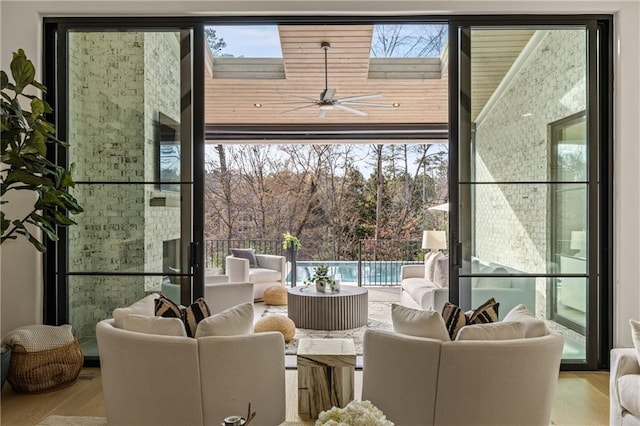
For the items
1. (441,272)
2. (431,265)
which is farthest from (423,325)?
(431,265)

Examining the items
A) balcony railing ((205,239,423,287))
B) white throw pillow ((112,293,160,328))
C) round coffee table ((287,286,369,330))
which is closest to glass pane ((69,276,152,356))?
Answer: white throw pillow ((112,293,160,328))

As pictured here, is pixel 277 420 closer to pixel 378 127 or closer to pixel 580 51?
pixel 580 51

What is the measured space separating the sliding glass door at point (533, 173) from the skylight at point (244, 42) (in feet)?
8.83

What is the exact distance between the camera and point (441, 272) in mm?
5914

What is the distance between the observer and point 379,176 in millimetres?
10766

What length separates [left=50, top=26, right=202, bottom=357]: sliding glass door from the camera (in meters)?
3.88

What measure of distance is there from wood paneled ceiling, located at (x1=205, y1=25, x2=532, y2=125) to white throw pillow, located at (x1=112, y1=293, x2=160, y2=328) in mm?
3214

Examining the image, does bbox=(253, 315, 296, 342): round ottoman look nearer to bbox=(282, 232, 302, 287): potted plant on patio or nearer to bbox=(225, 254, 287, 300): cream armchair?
bbox=(225, 254, 287, 300): cream armchair

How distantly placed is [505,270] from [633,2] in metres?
2.39

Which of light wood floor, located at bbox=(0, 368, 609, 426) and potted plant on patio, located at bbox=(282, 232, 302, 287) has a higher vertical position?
potted plant on patio, located at bbox=(282, 232, 302, 287)

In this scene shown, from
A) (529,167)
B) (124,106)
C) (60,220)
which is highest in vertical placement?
(124,106)

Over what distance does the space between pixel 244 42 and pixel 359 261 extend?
454 cm

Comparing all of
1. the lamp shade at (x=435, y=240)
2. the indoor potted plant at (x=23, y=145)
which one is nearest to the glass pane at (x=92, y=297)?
the indoor potted plant at (x=23, y=145)

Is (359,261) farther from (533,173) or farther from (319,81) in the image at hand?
(533,173)
